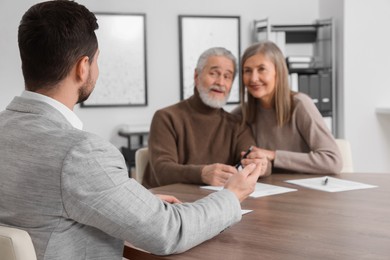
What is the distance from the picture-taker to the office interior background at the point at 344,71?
17.3 ft

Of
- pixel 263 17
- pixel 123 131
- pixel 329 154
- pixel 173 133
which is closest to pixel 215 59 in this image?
pixel 173 133

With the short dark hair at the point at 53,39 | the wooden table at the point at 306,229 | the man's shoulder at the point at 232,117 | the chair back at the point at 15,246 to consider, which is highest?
the short dark hair at the point at 53,39

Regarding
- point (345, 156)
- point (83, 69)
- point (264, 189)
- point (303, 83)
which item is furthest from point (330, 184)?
point (303, 83)

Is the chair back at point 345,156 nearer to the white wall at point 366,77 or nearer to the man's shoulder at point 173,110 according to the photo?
the man's shoulder at point 173,110

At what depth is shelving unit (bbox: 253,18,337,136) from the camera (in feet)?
17.4

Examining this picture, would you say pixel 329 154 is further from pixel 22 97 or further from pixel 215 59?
pixel 22 97

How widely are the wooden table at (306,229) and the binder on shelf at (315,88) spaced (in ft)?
10.3

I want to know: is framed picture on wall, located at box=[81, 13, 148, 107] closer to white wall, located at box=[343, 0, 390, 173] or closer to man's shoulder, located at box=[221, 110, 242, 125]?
white wall, located at box=[343, 0, 390, 173]

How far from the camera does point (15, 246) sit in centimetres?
118

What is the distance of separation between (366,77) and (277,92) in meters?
2.84

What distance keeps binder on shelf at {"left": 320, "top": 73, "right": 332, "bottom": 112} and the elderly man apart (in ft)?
8.56

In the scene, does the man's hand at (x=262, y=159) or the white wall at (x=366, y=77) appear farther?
the white wall at (x=366, y=77)

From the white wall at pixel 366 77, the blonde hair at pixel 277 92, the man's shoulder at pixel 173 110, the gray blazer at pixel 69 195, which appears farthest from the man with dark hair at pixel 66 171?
the white wall at pixel 366 77

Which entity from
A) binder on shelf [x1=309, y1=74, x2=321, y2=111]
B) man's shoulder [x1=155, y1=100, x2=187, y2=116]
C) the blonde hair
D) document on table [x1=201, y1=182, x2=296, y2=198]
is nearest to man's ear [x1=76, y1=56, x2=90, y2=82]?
document on table [x1=201, y1=182, x2=296, y2=198]
